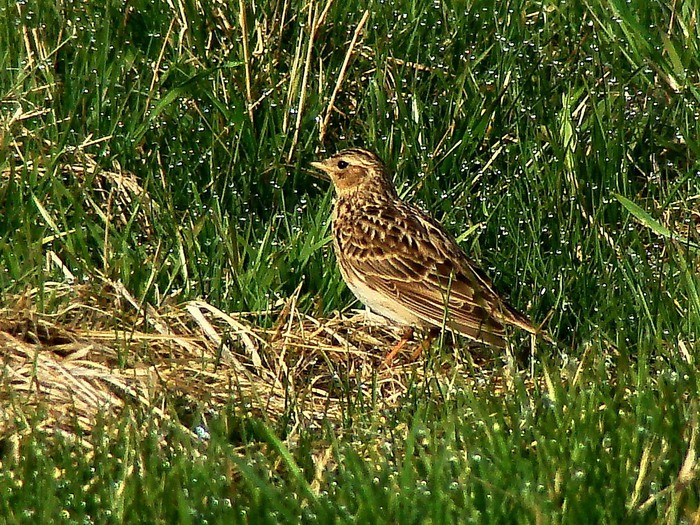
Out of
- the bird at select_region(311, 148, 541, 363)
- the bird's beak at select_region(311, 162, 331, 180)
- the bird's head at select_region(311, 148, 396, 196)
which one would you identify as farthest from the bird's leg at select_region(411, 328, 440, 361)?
the bird's beak at select_region(311, 162, 331, 180)

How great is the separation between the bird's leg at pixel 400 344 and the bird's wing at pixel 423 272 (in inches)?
5.8

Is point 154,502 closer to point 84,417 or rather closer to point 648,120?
point 84,417

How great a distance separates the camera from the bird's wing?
636 cm

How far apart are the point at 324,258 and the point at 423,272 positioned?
58cm

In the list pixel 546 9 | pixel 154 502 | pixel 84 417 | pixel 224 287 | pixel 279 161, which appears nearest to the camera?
pixel 154 502

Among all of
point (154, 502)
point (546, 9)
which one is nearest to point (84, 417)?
point (154, 502)

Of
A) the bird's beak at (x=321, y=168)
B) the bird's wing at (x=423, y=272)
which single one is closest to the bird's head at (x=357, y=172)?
the bird's beak at (x=321, y=168)

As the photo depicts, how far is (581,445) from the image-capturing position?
4.56 m

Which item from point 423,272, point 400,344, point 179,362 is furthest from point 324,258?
point 179,362

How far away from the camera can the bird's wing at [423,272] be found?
6363mm

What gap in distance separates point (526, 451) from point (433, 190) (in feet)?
9.69

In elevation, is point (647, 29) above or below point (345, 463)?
above

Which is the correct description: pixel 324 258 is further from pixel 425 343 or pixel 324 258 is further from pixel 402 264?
pixel 425 343

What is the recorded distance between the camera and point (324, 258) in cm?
712
